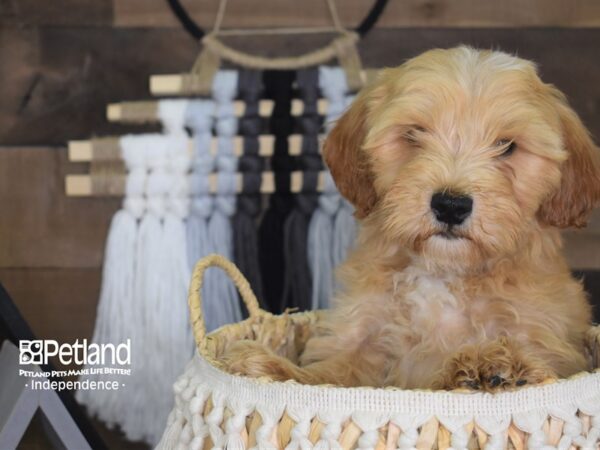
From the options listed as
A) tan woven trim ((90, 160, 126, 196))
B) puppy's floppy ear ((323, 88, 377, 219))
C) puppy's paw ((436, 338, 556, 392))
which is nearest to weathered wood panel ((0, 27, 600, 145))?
tan woven trim ((90, 160, 126, 196))

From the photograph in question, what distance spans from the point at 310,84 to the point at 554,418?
1492 millimetres

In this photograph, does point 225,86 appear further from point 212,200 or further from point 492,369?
point 492,369

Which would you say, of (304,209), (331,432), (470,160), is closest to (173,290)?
(304,209)

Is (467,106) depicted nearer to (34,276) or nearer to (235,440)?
(235,440)

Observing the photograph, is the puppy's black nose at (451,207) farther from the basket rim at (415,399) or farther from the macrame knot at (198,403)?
the macrame knot at (198,403)

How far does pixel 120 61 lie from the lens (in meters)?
2.76

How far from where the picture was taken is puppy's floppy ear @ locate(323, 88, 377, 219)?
1.96 m

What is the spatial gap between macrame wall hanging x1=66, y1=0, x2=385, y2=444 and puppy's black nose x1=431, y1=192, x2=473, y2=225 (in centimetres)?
102

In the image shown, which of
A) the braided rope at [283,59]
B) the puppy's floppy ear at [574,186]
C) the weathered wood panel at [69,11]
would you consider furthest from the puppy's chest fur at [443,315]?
the weathered wood panel at [69,11]

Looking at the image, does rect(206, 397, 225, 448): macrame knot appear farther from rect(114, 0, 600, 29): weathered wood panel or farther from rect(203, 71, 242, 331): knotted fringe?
rect(114, 0, 600, 29): weathered wood panel

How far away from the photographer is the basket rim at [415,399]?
144 centimetres

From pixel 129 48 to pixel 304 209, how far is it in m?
0.78

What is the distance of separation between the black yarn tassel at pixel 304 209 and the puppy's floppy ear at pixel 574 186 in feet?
3.11

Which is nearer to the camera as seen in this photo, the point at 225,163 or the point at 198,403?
the point at 198,403
